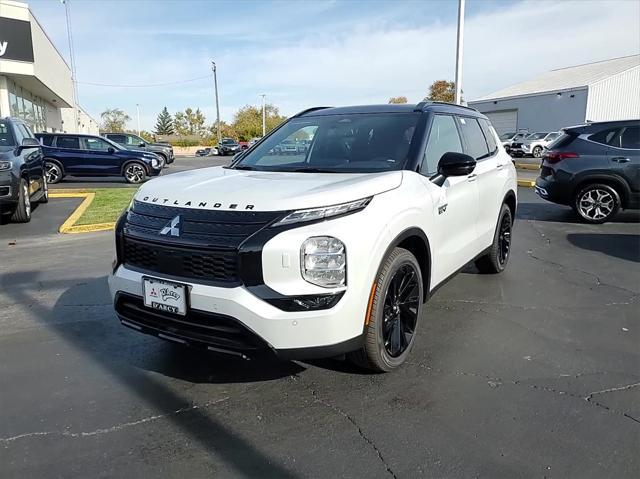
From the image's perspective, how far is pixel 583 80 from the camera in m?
45.4

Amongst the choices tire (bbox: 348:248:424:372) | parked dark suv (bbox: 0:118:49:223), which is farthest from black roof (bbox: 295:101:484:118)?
parked dark suv (bbox: 0:118:49:223)

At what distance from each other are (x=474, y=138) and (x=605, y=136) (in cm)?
515

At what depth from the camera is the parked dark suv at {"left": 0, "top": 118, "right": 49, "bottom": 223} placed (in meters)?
8.23

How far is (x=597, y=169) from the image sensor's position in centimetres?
884

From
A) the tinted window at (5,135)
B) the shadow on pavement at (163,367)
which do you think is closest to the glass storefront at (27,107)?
the tinted window at (5,135)

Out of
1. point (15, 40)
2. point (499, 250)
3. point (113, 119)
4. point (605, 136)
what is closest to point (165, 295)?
point (499, 250)

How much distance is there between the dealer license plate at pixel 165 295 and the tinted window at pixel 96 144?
15.5 m

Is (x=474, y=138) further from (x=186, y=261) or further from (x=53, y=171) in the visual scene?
(x=53, y=171)

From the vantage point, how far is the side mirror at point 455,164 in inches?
148

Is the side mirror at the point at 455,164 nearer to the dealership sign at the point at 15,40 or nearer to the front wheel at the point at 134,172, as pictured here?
the front wheel at the point at 134,172

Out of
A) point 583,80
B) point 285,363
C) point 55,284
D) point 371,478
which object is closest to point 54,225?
point 55,284

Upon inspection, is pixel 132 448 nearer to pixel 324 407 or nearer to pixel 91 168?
pixel 324 407

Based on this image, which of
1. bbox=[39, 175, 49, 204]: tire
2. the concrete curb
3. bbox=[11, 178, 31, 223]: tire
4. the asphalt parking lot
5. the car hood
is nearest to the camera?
the asphalt parking lot

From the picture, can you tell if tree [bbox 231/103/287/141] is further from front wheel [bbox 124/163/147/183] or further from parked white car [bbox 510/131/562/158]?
front wheel [bbox 124/163/147/183]
